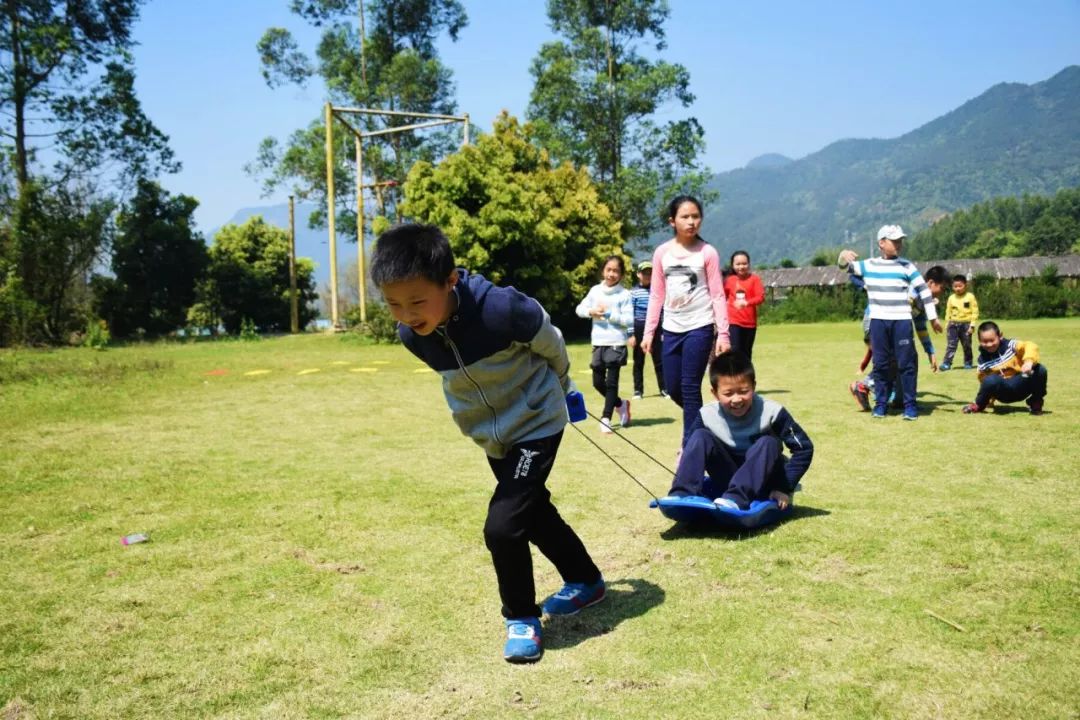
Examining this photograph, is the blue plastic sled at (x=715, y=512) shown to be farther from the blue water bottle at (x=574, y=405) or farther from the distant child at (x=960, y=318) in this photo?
the distant child at (x=960, y=318)

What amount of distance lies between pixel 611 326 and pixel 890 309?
3.20 m

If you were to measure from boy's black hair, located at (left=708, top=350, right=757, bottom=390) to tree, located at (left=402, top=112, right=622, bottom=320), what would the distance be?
18508mm

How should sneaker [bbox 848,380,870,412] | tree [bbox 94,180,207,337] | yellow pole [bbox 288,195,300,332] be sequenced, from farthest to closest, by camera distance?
yellow pole [bbox 288,195,300,332], tree [bbox 94,180,207,337], sneaker [bbox 848,380,870,412]

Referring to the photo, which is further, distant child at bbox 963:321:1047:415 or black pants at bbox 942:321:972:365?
black pants at bbox 942:321:972:365

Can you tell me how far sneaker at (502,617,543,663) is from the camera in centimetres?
324

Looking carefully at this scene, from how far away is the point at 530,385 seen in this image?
143 inches

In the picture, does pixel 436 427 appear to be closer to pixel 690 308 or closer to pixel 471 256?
pixel 690 308

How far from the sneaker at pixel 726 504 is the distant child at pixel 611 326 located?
15.3ft

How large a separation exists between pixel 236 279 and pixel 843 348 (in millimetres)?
25896

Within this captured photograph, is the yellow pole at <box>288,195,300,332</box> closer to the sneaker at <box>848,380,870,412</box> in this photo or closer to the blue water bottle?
the sneaker at <box>848,380,870,412</box>

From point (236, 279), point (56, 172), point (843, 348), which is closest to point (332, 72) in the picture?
point (236, 279)

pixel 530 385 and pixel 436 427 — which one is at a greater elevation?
pixel 530 385

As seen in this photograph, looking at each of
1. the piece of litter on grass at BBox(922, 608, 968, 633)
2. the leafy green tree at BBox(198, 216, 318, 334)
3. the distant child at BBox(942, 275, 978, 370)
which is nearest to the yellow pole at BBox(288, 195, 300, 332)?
the leafy green tree at BBox(198, 216, 318, 334)

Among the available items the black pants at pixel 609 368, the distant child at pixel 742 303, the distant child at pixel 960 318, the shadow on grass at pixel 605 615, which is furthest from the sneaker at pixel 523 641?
the distant child at pixel 960 318
